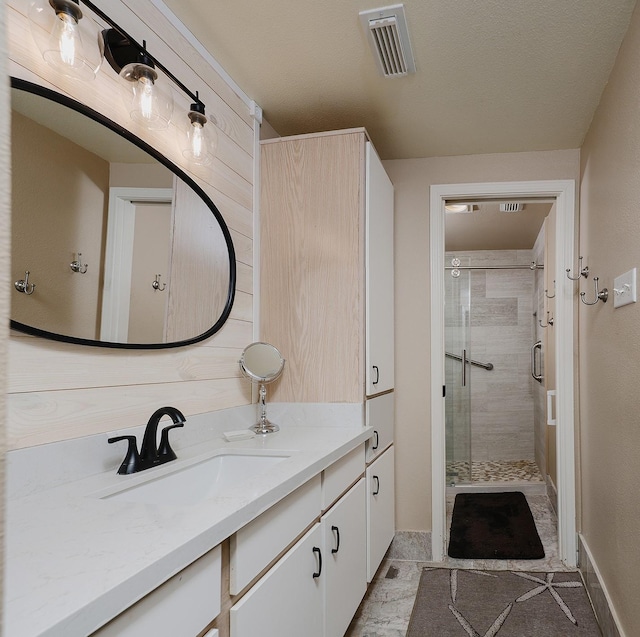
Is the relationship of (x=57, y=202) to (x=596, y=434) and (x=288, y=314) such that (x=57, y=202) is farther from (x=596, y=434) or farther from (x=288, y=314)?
(x=596, y=434)

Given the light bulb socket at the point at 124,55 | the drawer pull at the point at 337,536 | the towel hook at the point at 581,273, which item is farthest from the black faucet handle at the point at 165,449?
the towel hook at the point at 581,273

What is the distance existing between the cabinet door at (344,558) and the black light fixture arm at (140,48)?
1.54 meters

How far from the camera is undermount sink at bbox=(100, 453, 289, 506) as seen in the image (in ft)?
4.54

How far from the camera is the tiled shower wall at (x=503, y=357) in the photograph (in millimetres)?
5438

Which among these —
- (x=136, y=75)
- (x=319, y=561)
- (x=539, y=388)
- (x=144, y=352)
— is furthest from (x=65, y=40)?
(x=539, y=388)

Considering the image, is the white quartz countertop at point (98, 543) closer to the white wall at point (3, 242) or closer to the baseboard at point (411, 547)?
the white wall at point (3, 242)

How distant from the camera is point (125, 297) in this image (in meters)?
1.61

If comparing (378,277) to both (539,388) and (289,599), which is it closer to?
(289,599)

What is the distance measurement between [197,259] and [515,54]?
1470 mm

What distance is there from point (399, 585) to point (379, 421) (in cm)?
85

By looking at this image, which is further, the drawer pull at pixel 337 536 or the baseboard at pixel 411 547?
the baseboard at pixel 411 547

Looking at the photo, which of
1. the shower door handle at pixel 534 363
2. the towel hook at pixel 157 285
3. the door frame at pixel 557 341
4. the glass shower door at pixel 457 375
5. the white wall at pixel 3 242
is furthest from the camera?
the shower door handle at pixel 534 363

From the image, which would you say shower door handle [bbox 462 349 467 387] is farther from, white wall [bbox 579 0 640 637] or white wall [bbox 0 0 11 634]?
white wall [bbox 0 0 11 634]

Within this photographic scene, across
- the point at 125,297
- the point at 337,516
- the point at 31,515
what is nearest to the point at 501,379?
the point at 337,516
